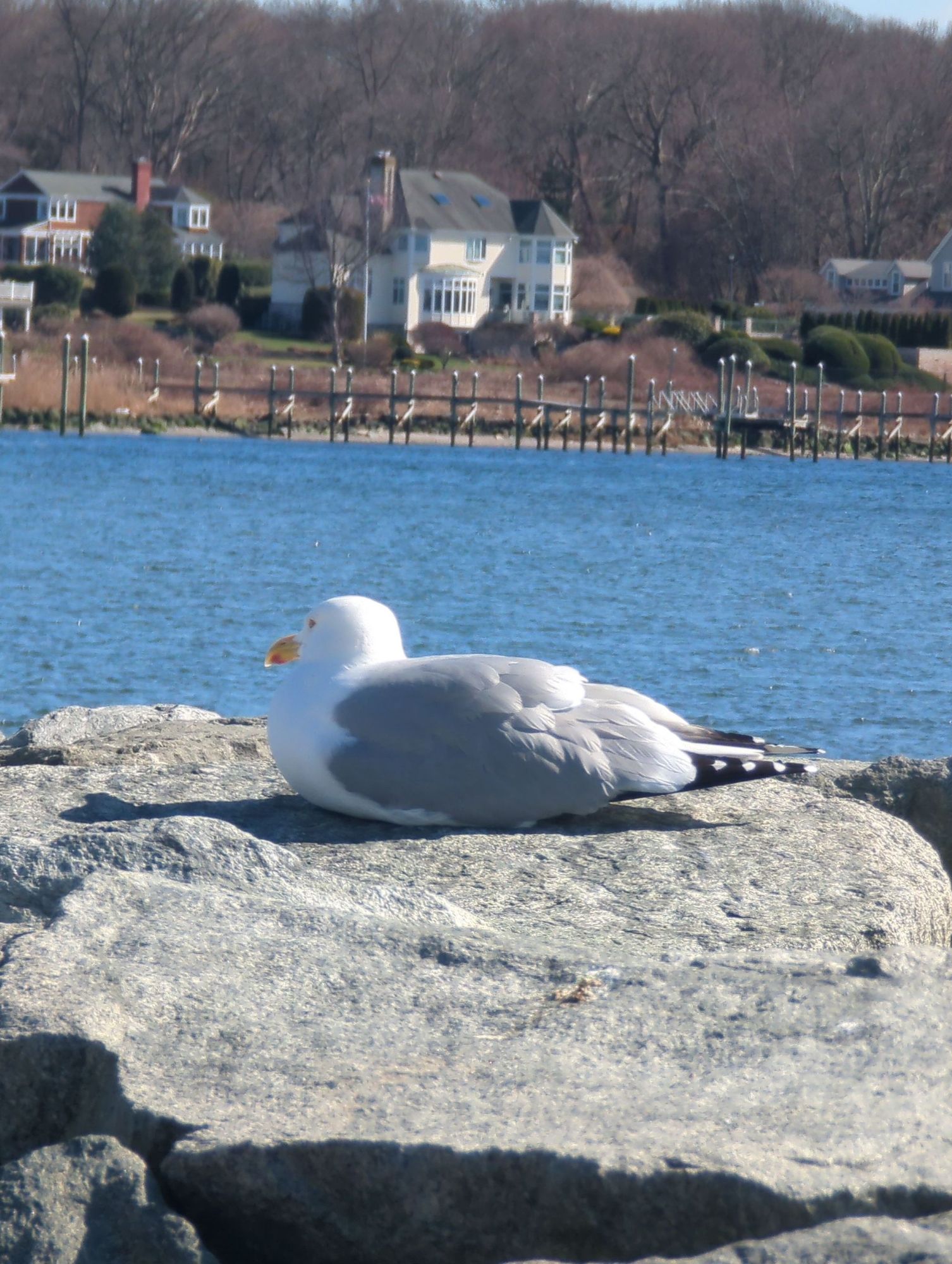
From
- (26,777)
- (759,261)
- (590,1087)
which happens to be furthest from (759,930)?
(759,261)

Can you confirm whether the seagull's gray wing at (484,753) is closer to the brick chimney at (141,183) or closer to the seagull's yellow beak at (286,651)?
the seagull's yellow beak at (286,651)

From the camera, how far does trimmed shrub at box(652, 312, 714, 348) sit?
6981 centimetres

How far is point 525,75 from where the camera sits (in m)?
96.3

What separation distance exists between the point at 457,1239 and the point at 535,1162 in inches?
8.6

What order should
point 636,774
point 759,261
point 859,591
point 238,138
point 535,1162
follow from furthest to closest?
point 238,138 → point 759,261 → point 859,591 → point 636,774 → point 535,1162

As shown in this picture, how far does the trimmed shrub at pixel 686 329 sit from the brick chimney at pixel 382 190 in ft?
42.1

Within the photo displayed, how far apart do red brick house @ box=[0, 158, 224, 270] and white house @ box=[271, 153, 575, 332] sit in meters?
7.63

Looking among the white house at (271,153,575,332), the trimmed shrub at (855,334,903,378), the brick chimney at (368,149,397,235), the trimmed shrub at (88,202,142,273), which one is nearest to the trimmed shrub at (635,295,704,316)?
the white house at (271,153,575,332)

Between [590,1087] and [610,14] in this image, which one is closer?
[590,1087]

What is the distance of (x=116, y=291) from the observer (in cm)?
6825

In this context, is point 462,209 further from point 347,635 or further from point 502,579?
point 347,635

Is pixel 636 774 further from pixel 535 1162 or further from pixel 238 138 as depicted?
pixel 238 138

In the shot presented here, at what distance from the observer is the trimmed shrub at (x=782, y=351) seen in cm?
6906

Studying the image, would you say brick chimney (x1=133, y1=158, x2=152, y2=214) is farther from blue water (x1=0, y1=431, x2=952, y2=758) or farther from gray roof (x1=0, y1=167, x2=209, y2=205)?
blue water (x1=0, y1=431, x2=952, y2=758)
